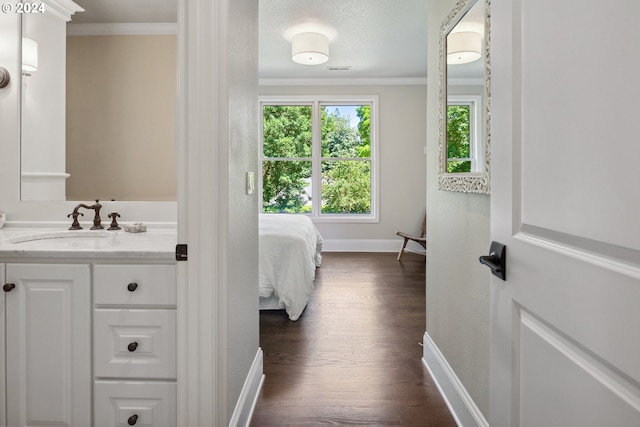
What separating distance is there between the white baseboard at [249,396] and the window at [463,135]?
4.42 ft

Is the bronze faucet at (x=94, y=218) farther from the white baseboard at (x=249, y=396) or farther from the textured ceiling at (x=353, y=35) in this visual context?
the textured ceiling at (x=353, y=35)

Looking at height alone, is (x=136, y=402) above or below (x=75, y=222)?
below

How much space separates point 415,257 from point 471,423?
167 inches

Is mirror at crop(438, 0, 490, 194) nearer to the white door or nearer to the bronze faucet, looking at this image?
the white door

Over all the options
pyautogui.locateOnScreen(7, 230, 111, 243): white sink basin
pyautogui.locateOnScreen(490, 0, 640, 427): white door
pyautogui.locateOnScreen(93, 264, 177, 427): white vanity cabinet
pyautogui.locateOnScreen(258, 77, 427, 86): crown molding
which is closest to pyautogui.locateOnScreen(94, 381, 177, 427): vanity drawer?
pyautogui.locateOnScreen(93, 264, 177, 427): white vanity cabinet

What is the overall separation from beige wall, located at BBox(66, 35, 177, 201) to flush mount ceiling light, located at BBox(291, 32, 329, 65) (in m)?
2.42

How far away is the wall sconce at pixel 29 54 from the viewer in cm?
204

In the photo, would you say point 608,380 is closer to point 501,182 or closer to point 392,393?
point 501,182

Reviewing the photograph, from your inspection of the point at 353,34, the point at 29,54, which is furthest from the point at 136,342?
the point at 353,34

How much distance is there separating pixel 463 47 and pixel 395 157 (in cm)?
444

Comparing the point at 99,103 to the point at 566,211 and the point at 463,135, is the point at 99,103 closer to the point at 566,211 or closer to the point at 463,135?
the point at 463,135

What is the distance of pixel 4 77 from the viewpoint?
198 cm

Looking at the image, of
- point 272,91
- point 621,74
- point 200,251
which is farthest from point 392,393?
point 272,91

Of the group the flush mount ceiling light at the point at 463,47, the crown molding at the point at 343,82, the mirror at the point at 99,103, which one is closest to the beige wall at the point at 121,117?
the mirror at the point at 99,103
